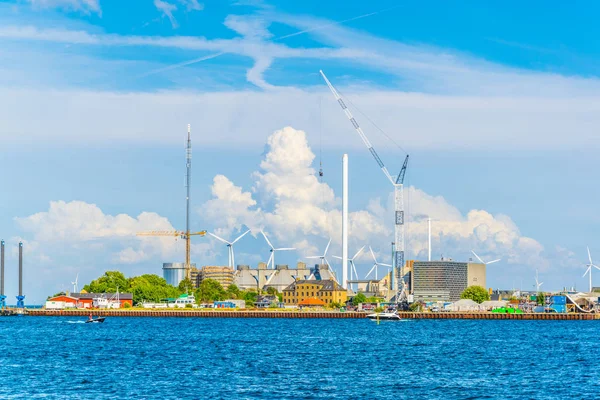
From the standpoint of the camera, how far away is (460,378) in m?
88.8

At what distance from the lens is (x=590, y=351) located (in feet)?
405

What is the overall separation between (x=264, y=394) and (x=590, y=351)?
61730 mm

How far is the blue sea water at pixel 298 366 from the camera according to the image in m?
78.6

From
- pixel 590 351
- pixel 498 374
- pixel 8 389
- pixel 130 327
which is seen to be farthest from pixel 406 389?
pixel 130 327

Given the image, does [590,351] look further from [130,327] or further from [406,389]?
[130,327]

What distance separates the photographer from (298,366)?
9819cm

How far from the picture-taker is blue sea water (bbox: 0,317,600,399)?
3095 inches

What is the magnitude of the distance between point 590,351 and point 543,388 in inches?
1742

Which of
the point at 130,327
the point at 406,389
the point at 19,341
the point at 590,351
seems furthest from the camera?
the point at 130,327

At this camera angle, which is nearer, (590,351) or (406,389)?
(406,389)

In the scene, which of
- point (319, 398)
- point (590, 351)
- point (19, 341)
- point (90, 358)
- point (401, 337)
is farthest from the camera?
point (401, 337)

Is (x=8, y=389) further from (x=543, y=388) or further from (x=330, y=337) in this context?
(x=330, y=337)

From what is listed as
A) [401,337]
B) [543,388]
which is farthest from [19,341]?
[543,388]

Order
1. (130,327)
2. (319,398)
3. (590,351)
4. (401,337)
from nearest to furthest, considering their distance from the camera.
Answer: (319,398), (590,351), (401,337), (130,327)
